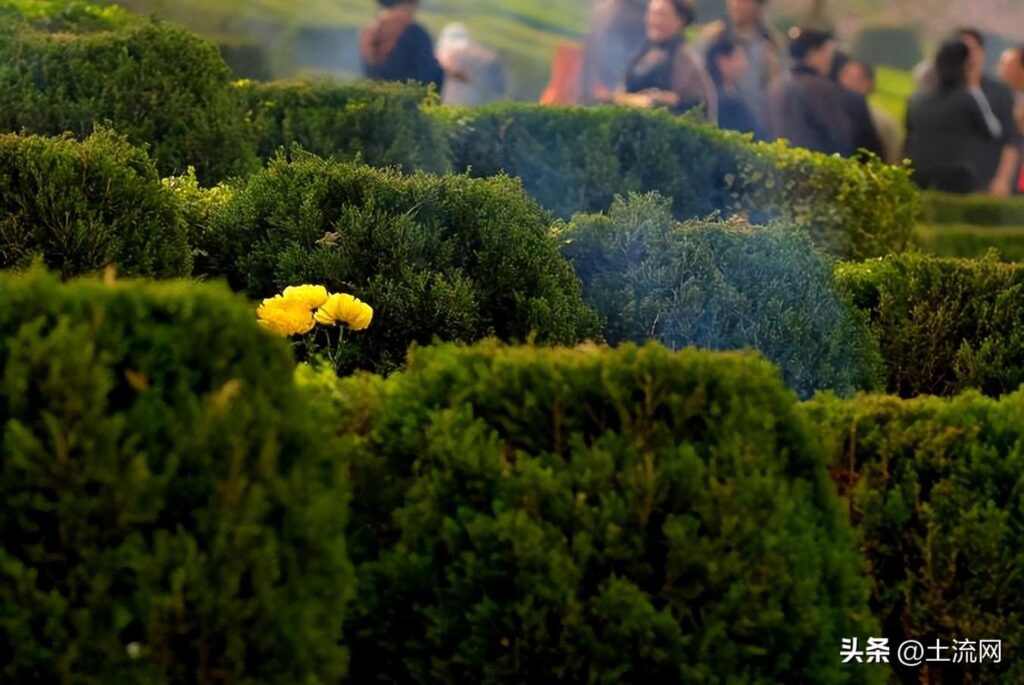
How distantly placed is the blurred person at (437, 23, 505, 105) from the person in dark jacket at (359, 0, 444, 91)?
0.54 metres

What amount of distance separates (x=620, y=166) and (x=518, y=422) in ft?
36.5

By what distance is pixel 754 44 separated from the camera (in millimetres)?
20422

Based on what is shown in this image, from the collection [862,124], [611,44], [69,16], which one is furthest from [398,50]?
[862,124]

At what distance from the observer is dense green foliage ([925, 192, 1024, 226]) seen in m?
20.1

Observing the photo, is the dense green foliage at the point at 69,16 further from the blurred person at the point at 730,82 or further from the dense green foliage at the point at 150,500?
the dense green foliage at the point at 150,500

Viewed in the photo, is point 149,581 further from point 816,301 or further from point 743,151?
point 743,151

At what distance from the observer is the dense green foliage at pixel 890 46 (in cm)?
2169

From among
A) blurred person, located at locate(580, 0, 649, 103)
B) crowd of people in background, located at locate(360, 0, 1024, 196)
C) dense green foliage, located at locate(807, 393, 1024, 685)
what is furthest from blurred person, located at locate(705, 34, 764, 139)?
dense green foliage, located at locate(807, 393, 1024, 685)

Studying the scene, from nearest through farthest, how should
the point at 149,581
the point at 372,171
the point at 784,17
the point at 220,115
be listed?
the point at 149,581 → the point at 372,171 → the point at 220,115 → the point at 784,17

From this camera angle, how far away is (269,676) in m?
3.37

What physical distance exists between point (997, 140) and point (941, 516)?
55.5 feet

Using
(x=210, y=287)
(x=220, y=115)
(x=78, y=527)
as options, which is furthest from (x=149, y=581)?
(x=220, y=115)

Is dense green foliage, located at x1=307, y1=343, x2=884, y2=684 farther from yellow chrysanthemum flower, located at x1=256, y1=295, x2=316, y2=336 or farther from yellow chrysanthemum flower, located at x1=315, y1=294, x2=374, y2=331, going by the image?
yellow chrysanthemum flower, located at x1=315, y1=294, x2=374, y2=331

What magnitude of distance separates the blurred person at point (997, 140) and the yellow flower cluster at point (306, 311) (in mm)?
16202
